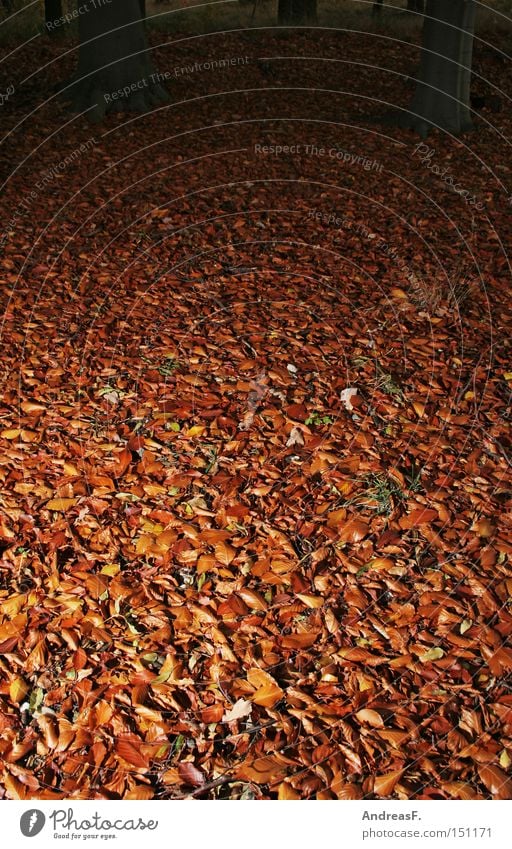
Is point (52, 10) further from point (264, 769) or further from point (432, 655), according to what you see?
point (264, 769)

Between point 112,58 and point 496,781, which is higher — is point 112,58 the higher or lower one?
the higher one

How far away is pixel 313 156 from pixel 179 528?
495cm

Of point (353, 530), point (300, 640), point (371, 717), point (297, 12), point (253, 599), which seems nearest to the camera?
point (371, 717)

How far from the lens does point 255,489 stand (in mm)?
3287

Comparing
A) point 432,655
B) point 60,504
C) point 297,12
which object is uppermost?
point 297,12

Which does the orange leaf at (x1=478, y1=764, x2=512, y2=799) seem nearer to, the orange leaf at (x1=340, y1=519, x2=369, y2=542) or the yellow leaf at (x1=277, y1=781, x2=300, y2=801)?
the yellow leaf at (x1=277, y1=781, x2=300, y2=801)

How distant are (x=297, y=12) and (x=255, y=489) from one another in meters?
11.6

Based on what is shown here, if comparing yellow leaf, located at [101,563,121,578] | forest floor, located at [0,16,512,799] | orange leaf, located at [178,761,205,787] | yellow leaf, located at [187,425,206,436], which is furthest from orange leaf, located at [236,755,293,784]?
yellow leaf, located at [187,425,206,436]

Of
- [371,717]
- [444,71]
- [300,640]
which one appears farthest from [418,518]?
[444,71]

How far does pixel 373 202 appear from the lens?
245 inches

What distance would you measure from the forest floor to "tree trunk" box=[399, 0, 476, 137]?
1624 millimetres

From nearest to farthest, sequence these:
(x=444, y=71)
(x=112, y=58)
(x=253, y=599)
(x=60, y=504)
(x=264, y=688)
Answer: (x=264, y=688), (x=253, y=599), (x=60, y=504), (x=444, y=71), (x=112, y=58)

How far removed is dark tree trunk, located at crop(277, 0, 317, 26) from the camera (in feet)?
40.4

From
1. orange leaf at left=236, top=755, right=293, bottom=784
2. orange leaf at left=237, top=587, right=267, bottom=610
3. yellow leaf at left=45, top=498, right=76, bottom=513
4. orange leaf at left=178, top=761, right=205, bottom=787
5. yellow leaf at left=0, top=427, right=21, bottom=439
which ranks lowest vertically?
Result: orange leaf at left=236, top=755, right=293, bottom=784
